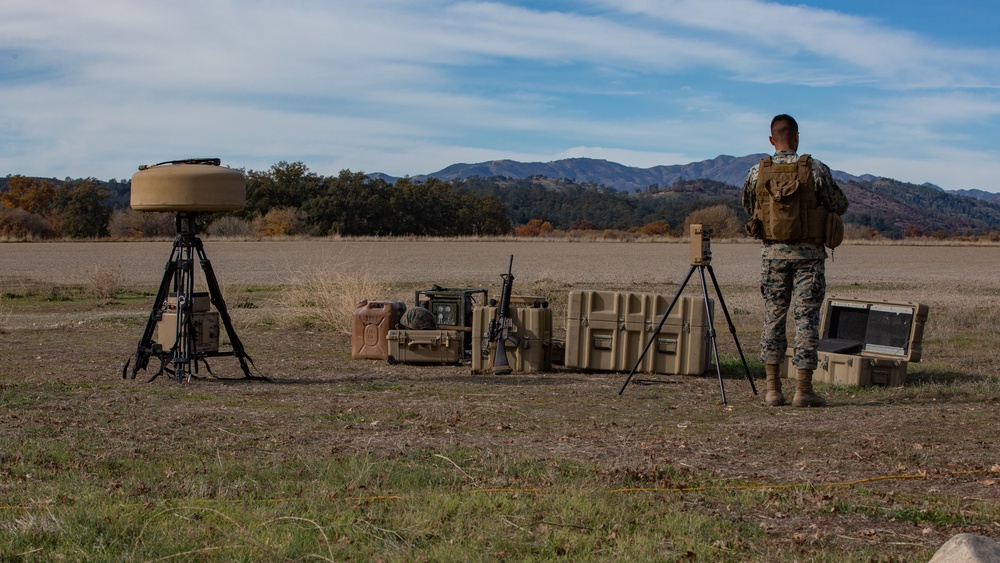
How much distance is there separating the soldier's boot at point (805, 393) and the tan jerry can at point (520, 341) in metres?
3.39

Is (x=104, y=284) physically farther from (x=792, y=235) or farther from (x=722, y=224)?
(x=722, y=224)

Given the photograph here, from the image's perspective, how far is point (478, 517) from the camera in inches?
190

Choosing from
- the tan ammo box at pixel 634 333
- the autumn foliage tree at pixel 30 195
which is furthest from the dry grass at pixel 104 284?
the autumn foliage tree at pixel 30 195

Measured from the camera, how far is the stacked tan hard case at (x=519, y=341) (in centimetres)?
1111

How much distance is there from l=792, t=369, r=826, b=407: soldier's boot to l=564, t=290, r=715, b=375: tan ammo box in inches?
82.4

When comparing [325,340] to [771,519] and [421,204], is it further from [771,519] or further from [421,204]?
[421,204]

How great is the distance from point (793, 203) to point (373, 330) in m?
5.92

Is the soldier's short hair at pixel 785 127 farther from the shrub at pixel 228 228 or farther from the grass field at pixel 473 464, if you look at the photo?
the shrub at pixel 228 228

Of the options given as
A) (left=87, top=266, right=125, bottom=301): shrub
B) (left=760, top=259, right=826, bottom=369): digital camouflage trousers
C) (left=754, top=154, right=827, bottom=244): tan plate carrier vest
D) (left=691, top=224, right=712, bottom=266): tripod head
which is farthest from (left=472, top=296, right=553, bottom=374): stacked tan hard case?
(left=87, top=266, right=125, bottom=301): shrub

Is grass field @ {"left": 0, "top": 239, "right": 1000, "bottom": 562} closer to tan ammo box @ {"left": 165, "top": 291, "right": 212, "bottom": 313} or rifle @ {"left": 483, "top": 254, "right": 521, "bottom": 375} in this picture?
rifle @ {"left": 483, "top": 254, "right": 521, "bottom": 375}

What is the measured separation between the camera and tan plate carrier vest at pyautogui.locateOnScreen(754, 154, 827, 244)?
821 cm

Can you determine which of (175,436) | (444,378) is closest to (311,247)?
(444,378)

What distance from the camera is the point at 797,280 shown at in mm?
8438

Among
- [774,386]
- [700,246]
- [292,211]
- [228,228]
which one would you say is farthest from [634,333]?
[292,211]
